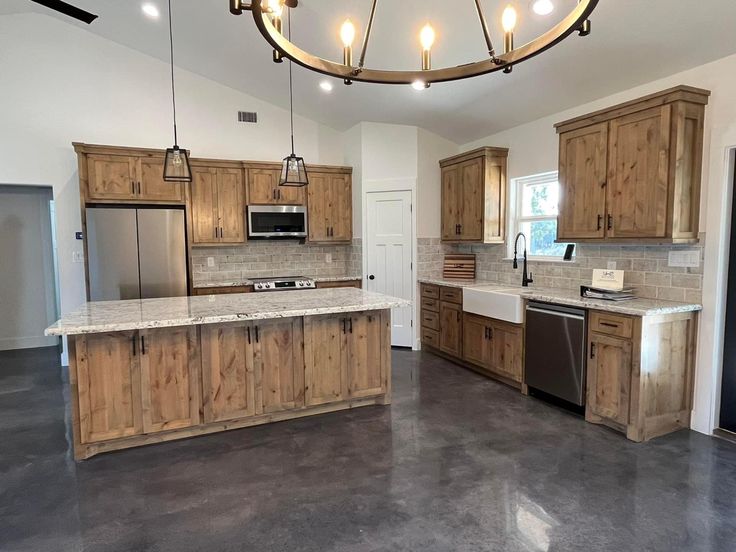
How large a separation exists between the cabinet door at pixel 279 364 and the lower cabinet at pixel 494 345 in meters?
2.02

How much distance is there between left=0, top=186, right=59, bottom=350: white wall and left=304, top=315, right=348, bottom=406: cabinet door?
4.51 metres

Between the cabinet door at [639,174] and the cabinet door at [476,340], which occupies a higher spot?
the cabinet door at [639,174]

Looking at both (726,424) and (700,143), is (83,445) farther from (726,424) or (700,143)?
(700,143)

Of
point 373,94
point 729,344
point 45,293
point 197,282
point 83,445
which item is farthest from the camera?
point 45,293

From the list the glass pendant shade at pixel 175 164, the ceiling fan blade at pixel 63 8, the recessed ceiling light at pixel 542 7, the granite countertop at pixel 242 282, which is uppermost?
the recessed ceiling light at pixel 542 7

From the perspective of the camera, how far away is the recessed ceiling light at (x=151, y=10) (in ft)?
13.6

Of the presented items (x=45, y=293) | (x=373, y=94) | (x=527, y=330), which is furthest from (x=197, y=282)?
(x=527, y=330)

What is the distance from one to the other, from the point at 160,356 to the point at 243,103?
3.89 meters

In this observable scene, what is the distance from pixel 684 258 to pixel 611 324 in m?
0.79

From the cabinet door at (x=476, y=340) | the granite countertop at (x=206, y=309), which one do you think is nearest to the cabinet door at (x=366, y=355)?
the granite countertop at (x=206, y=309)

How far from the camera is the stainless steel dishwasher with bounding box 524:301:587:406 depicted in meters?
3.48

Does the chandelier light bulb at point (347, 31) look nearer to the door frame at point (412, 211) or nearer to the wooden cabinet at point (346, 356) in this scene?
the wooden cabinet at point (346, 356)

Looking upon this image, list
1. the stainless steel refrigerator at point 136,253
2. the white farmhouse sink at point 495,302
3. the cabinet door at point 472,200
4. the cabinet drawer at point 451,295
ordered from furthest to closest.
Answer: the cabinet door at point 472,200 → the cabinet drawer at point 451,295 → the stainless steel refrigerator at point 136,253 → the white farmhouse sink at point 495,302

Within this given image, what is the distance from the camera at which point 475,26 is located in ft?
11.0
